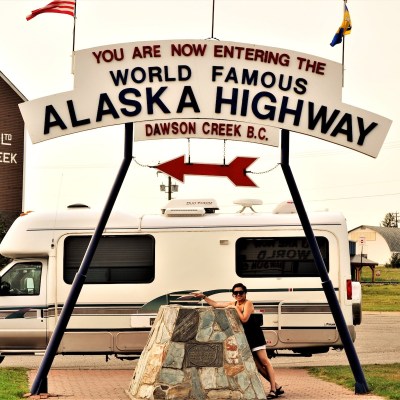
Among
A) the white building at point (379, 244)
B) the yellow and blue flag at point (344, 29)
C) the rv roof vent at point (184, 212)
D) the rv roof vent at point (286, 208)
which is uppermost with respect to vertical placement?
the yellow and blue flag at point (344, 29)

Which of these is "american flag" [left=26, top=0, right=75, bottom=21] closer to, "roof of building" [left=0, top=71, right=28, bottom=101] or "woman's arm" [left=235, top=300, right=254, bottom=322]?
"woman's arm" [left=235, top=300, right=254, bottom=322]

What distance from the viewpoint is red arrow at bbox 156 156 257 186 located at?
1675 cm

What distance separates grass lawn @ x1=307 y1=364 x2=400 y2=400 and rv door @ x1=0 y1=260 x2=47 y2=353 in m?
5.05

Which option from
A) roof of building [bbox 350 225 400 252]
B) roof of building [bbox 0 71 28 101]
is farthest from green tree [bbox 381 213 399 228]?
roof of building [bbox 0 71 28 101]

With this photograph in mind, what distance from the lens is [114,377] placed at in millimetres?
18594

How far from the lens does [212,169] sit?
1675 centimetres

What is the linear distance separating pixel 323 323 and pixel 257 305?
4.06ft

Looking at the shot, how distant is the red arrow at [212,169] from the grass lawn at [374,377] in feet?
11.9

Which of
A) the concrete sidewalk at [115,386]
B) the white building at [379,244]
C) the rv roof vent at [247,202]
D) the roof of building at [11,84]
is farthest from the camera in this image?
the white building at [379,244]

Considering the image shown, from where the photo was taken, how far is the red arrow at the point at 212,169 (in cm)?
1675

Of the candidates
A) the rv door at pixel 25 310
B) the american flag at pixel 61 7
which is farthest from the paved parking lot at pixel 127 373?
the american flag at pixel 61 7

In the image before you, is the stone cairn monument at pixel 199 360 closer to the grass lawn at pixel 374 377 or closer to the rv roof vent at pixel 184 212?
the grass lawn at pixel 374 377

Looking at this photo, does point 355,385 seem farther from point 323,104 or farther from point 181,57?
point 181,57

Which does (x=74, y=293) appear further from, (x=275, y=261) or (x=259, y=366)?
(x=275, y=261)
